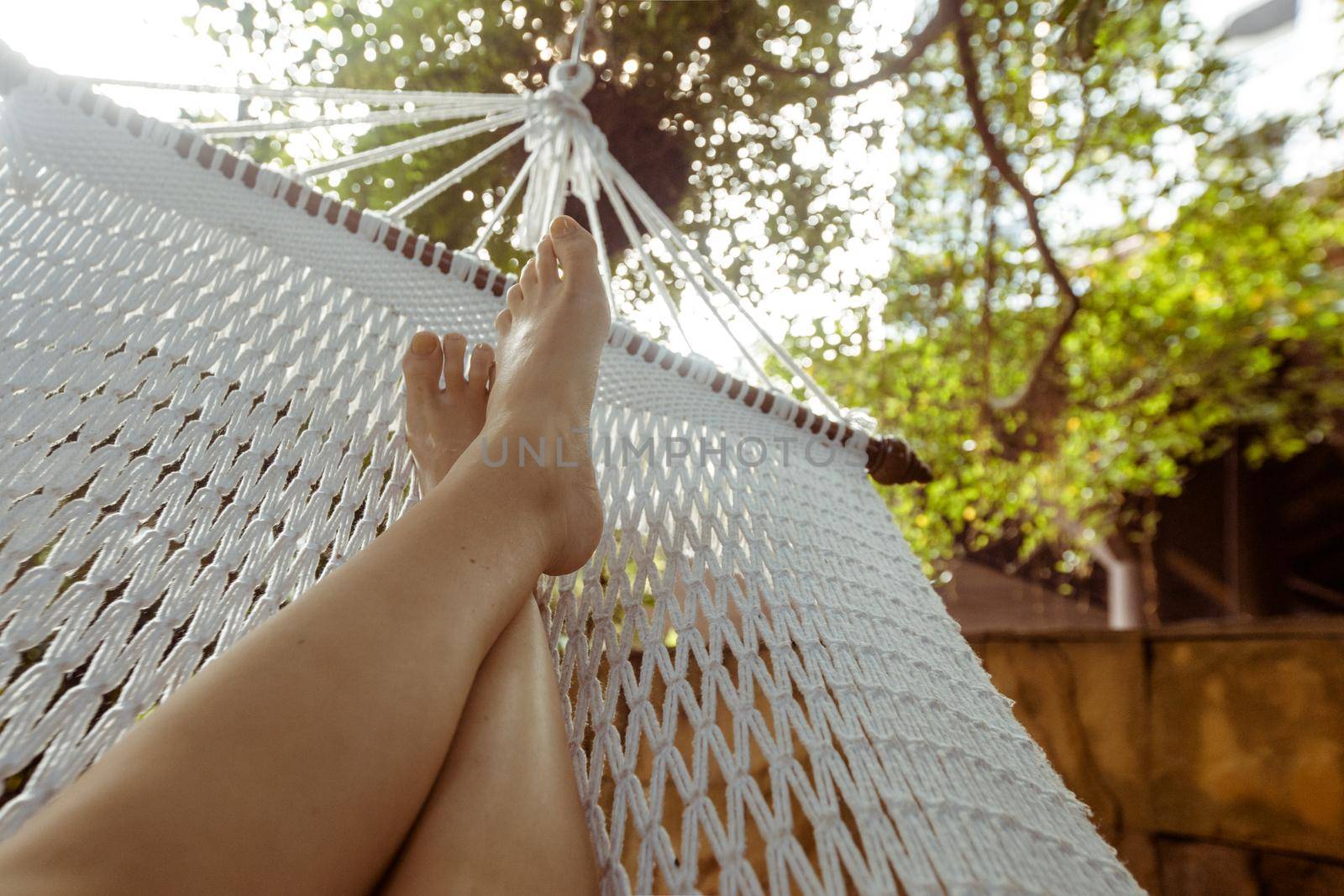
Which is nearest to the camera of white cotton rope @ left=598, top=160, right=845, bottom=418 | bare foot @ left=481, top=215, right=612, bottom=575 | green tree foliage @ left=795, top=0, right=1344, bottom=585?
bare foot @ left=481, top=215, right=612, bottom=575

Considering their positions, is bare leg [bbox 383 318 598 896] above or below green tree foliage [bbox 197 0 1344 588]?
below

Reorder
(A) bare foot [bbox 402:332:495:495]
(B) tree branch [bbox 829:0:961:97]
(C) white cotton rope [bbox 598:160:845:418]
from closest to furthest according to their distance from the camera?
(A) bare foot [bbox 402:332:495:495] → (C) white cotton rope [bbox 598:160:845:418] → (B) tree branch [bbox 829:0:961:97]

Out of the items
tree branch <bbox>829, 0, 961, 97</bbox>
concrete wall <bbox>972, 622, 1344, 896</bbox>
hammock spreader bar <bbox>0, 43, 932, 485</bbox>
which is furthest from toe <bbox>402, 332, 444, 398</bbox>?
concrete wall <bbox>972, 622, 1344, 896</bbox>

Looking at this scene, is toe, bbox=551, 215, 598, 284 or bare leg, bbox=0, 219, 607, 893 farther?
toe, bbox=551, 215, 598, 284

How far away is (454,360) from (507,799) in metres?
0.65

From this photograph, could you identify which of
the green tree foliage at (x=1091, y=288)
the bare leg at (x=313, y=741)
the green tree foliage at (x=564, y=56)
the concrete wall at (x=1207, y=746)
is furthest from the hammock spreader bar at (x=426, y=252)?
the green tree foliage at (x=1091, y=288)

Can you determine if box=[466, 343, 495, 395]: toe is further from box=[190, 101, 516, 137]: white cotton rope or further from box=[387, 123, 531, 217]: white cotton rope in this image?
box=[190, 101, 516, 137]: white cotton rope

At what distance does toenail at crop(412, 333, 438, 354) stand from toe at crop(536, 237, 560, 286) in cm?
18

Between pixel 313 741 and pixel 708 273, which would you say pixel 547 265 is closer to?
pixel 708 273

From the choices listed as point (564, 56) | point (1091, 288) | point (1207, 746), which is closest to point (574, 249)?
point (564, 56)

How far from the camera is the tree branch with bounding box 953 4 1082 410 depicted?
4.99 feet

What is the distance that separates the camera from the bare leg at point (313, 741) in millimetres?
349

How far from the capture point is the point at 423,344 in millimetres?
972

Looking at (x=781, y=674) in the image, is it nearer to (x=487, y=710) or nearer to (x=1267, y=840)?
Result: (x=487, y=710)
